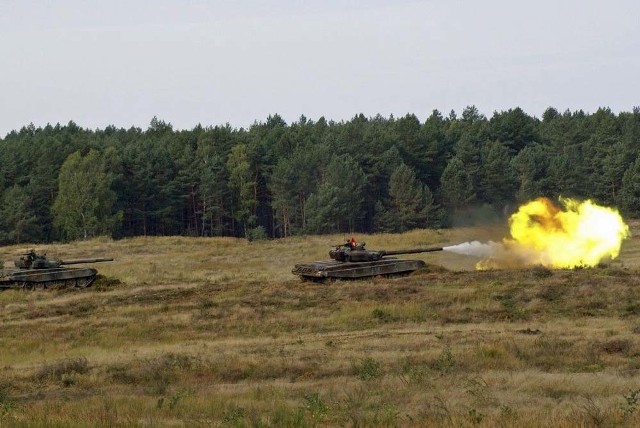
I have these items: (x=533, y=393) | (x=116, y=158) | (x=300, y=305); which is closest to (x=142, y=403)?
(x=533, y=393)

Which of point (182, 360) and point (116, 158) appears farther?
point (116, 158)

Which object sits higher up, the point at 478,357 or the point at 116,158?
the point at 116,158

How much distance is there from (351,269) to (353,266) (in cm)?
30

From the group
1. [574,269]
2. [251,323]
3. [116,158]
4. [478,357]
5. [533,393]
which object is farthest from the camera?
[116,158]

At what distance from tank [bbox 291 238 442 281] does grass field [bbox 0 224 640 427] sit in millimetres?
879

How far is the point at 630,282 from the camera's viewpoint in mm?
34188

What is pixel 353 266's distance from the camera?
4112cm

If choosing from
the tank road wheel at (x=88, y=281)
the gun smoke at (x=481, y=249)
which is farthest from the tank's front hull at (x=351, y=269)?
the tank road wheel at (x=88, y=281)

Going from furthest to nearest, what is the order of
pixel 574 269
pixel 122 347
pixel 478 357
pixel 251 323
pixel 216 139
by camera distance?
1. pixel 216 139
2. pixel 574 269
3. pixel 251 323
4. pixel 122 347
5. pixel 478 357

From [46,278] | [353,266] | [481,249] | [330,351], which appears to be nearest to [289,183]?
[481,249]

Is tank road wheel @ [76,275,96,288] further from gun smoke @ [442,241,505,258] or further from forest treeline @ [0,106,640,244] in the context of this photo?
forest treeline @ [0,106,640,244]

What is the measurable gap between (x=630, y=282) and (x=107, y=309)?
68.1ft

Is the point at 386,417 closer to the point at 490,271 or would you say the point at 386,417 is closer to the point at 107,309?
the point at 107,309

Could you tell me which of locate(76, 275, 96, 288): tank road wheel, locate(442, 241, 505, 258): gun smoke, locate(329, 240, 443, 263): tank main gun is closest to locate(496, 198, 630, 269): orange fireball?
locate(442, 241, 505, 258): gun smoke
